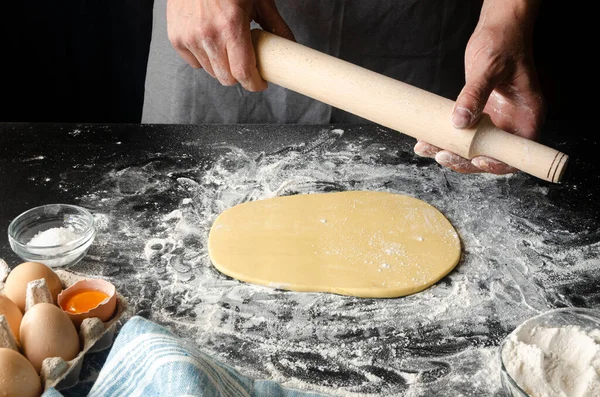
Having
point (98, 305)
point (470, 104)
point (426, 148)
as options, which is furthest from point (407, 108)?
point (98, 305)

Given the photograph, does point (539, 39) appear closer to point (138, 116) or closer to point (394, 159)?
point (394, 159)

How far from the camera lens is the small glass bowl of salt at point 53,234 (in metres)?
1.52

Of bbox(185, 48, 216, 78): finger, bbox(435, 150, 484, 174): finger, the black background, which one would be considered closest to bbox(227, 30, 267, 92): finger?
bbox(185, 48, 216, 78): finger

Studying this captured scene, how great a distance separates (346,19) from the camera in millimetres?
1983

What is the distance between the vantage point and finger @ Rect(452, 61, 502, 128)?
135 cm

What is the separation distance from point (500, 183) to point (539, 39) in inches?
61.8

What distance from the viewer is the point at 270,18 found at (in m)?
1.70

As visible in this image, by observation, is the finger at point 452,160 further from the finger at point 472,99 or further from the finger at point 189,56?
the finger at point 189,56

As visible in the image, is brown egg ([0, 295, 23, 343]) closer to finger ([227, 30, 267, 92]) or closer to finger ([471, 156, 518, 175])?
finger ([227, 30, 267, 92])

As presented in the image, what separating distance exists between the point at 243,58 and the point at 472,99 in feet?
1.69

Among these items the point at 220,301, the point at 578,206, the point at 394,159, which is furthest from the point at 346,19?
the point at 220,301

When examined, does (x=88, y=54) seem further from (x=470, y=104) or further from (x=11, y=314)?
(x=470, y=104)

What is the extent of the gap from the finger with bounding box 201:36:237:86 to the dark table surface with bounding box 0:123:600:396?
1.04ft

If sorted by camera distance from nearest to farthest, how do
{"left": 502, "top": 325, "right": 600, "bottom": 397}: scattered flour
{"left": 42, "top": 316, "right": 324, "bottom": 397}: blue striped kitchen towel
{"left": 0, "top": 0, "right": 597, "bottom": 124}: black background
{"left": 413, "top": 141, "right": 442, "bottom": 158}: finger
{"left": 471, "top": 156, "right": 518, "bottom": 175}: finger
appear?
{"left": 42, "top": 316, "right": 324, "bottom": 397}: blue striped kitchen towel < {"left": 502, "top": 325, "right": 600, "bottom": 397}: scattered flour < {"left": 471, "top": 156, "right": 518, "bottom": 175}: finger < {"left": 413, "top": 141, "right": 442, "bottom": 158}: finger < {"left": 0, "top": 0, "right": 597, "bottom": 124}: black background
